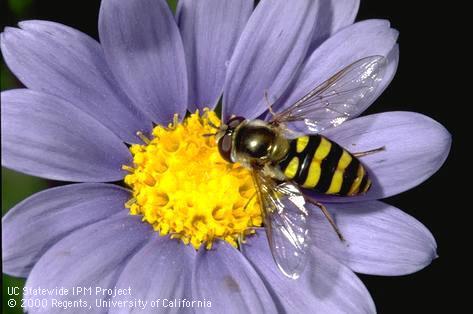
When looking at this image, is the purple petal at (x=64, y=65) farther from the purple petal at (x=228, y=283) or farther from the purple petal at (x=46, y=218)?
the purple petal at (x=228, y=283)

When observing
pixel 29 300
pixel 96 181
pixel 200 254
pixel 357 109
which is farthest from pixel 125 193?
pixel 357 109

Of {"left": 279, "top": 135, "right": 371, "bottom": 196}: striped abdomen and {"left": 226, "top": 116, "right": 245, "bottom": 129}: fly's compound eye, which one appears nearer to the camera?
{"left": 279, "top": 135, "right": 371, "bottom": 196}: striped abdomen

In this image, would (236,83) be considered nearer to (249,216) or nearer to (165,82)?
(165,82)

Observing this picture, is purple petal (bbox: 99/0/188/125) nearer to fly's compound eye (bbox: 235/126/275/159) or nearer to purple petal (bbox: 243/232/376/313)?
fly's compound eye (bbox: 235/126/275/159)

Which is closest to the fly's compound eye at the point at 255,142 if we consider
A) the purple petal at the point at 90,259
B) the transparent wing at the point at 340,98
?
the transparent wing at the point at 340,98

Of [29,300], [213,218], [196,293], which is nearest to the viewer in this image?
[29,300]

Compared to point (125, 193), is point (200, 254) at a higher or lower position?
lower

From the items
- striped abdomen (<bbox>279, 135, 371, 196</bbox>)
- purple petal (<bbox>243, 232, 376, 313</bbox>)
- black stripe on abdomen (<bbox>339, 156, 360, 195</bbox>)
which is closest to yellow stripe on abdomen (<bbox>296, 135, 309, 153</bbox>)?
striped abdomen (<bbox>279, 135, 371, 196</bbox>)
